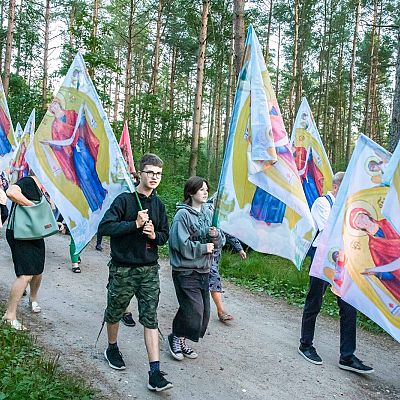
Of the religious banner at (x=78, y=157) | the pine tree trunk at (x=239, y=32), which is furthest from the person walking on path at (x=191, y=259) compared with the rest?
the pine tree trunk at (x=239, y=32)

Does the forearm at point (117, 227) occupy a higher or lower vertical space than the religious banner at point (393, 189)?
lower

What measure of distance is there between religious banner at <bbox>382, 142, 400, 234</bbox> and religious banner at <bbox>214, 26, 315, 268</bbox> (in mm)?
787

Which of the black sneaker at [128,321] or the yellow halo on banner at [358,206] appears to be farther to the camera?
the black sneaker at [128,321]

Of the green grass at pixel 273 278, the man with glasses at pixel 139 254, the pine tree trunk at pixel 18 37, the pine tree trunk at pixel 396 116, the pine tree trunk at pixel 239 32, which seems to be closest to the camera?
the man with glasses at pixel 139 254

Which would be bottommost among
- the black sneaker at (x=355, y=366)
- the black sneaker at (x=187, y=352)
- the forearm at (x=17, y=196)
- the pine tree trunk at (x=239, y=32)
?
the black sneaker at (x=355, y=366)

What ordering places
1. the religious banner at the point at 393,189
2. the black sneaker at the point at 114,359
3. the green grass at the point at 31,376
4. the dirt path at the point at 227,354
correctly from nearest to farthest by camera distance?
the green grass at the point at 31,376
the religious banner at the point at 393,189
the dirt path at the point at 227,354
the black sneaker at the point at 114,359

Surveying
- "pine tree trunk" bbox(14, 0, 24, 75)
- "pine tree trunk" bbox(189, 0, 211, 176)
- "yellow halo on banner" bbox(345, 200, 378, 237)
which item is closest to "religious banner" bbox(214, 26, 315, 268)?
"yellow halo on banner" bbox(345, 200, 378, 237)

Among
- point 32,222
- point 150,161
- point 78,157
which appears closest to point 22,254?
point 32,222

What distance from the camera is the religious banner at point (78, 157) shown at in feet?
15.0

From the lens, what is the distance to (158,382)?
3.99 meters

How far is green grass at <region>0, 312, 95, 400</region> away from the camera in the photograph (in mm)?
3480

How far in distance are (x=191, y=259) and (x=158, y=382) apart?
3.77ft

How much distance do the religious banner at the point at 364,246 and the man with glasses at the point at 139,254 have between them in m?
1.57

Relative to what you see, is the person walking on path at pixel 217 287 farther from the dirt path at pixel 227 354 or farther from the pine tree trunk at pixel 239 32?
the pine tree trunk at pixel 239 32
